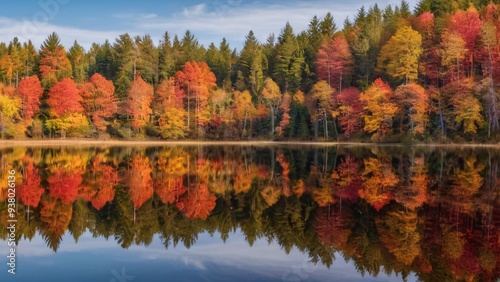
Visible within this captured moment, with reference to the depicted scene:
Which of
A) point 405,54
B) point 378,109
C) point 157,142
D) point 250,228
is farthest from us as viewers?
point 157,142

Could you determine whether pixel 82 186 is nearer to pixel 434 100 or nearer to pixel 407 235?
pixel 407 235

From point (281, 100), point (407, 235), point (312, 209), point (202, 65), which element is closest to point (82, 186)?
point (312, 209)

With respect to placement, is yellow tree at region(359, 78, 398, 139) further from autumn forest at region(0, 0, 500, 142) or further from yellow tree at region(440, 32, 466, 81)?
yellow tree at region(440, 32, 466, 81)

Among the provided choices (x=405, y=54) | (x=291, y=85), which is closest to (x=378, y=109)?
(x=405, y=54)

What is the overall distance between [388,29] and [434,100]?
20268 millimetres

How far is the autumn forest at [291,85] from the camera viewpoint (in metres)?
65.4

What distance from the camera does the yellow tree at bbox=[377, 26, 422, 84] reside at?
225 ft

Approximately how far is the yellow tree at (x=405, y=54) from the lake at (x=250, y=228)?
137 feet

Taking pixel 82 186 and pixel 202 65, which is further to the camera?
pixel 202 65

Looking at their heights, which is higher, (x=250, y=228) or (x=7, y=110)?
(x=7, y=110)

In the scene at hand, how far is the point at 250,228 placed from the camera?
16656mm

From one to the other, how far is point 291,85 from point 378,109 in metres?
20.7

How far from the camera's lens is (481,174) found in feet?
99.7

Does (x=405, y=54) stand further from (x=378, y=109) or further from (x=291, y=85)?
(x=291, y=85)
